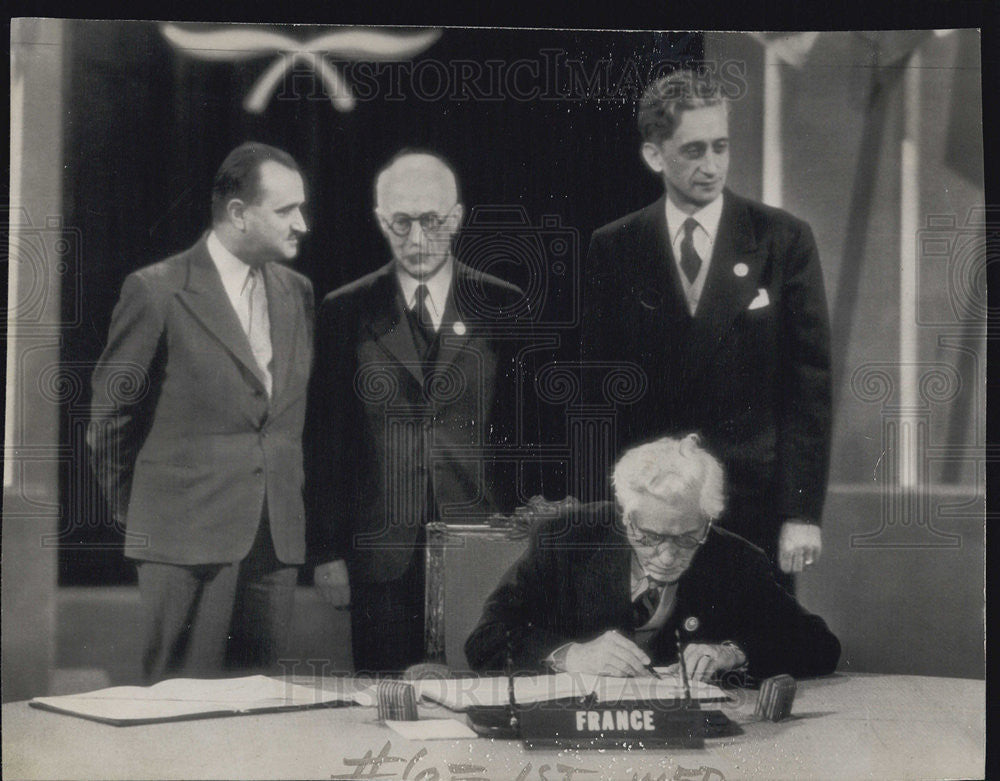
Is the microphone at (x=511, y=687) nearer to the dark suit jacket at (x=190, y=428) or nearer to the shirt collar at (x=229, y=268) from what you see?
the dark suit jacket at (x=190, y=428)

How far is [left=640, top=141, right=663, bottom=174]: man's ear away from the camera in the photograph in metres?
3.79

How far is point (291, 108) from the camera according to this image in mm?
3732

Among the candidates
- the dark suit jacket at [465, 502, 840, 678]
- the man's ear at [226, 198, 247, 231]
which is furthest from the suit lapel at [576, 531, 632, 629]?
the man's ear at [226, 198, 247, 231]

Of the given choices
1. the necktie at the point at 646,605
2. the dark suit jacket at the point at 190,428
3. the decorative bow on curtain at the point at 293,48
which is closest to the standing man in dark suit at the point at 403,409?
the dark suit jacket at the point at 190,428

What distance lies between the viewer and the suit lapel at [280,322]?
3725 mm

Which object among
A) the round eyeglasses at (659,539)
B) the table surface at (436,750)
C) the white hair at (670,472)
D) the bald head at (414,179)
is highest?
the bald head at (414,179)

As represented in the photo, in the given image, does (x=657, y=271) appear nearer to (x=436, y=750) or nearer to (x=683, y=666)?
(x=683, y=666)

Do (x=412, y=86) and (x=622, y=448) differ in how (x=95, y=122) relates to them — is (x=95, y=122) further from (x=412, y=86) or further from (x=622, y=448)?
(x=622, y=448)

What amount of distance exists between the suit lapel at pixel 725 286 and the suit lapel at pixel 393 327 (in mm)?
912

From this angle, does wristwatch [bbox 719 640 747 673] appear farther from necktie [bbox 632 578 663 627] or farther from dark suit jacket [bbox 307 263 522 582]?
dark suit jacket [bbox 307 263 522 582]

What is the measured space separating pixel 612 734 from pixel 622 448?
3.06 feet

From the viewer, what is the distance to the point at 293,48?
3752 mm

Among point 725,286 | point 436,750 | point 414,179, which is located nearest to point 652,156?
point 725,286

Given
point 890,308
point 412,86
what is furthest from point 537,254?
point 890,308
